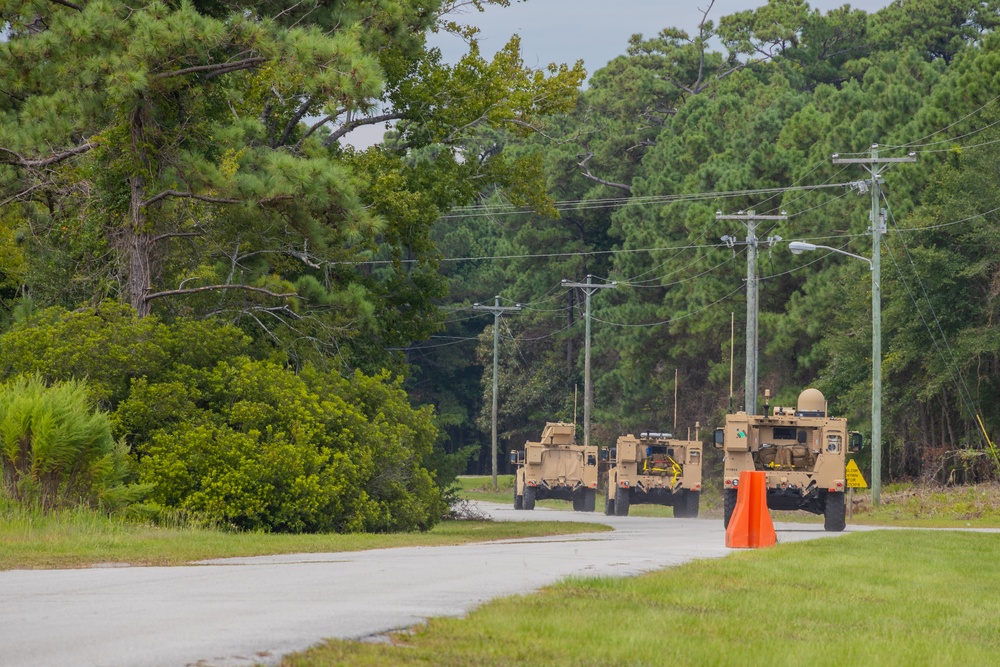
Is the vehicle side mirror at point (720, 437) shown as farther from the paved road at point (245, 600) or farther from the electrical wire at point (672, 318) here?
the electrical wire at point (672, 318)

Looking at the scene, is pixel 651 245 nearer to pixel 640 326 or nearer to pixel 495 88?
pixel 640 326

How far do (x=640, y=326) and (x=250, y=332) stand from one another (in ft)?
158

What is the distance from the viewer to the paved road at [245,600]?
8.20 meters

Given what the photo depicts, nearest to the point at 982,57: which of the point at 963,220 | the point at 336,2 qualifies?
the point at 963,220

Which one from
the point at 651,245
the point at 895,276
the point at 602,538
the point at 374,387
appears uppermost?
A: the point at 651,245

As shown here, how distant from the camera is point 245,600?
10977 mm

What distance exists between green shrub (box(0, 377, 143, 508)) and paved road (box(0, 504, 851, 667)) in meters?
4.93

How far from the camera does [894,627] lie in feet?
36.5

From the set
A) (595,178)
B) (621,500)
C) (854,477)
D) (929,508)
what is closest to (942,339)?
(929,508)

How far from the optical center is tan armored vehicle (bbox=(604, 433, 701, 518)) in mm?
42969

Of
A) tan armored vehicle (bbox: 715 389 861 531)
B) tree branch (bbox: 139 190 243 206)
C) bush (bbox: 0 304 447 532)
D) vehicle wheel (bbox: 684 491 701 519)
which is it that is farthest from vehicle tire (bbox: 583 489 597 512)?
tree branch (bbox: 139 190 243 206)

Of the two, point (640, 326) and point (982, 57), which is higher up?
point (982, 57)

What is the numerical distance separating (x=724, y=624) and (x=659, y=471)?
32.8 meters

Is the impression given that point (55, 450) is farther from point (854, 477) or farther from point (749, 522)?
point (854, 477)
